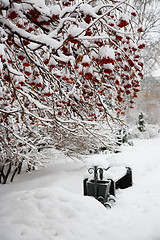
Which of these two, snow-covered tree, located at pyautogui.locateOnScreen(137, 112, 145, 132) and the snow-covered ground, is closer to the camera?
the snow-covered ground

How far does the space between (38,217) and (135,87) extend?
105 inches

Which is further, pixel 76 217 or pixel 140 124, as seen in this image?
pixel 140 124

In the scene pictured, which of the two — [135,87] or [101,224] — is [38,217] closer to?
[101,224]

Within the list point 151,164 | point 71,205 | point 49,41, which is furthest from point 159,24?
point 49,41

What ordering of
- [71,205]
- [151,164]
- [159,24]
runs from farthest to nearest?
[159,24]
[151,164]
[71,205]

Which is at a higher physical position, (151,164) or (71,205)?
(71,205)

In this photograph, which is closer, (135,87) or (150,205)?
(135,87)

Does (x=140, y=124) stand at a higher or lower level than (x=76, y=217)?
lower

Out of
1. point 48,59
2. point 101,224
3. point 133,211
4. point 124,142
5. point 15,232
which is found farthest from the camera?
point 124,142

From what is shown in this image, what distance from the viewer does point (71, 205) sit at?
420 centimetres

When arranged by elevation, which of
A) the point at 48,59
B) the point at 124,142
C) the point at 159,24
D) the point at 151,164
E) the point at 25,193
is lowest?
the point at 124,142

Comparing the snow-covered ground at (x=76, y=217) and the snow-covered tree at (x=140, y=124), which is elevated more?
the snow-covered ground at (x=76, y=217)

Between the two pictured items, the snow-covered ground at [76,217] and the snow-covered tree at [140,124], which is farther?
the snow-covered tree at [140,124]

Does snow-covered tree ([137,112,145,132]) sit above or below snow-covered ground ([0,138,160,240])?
below
